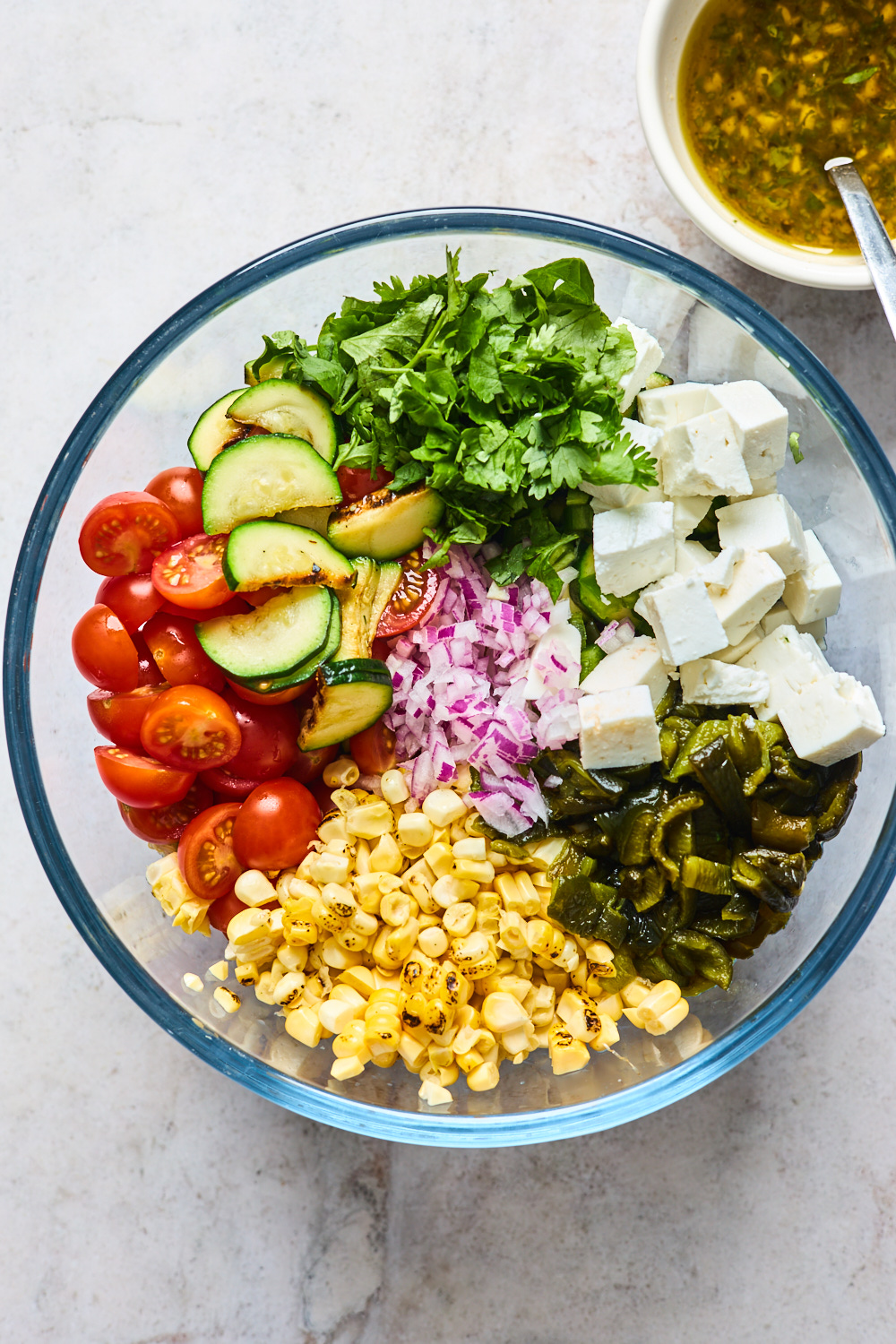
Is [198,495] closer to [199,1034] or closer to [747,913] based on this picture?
[199,1034]

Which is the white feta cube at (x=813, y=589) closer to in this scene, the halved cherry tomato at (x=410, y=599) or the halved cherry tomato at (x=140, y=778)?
the halved cherry tomato at (x=410, y=599)

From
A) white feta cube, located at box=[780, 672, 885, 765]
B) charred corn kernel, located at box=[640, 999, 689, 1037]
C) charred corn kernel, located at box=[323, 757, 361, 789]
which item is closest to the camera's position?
white feta cube, located at box=[780, 672, 885, 765]

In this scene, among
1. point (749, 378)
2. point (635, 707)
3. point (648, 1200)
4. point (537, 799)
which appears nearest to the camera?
point (635, 707)

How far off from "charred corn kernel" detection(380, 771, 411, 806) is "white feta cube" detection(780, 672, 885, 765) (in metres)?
0.82

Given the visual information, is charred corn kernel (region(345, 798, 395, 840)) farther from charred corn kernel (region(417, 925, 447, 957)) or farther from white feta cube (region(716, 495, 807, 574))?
white feta cube (region(716, 495, 807, 574))

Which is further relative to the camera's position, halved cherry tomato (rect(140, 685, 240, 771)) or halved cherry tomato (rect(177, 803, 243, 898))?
halved cherry tomato (rect(177, 803, 243, 898))

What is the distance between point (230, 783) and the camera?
2.10 metres

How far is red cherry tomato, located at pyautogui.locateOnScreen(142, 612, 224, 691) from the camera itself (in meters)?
2.04

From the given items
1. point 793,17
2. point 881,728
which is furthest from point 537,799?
point 793,17

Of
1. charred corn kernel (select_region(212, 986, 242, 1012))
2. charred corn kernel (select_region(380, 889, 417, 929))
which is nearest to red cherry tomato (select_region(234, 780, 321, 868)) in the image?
charred corn kernel (select_region(380, 889, 417, 929))

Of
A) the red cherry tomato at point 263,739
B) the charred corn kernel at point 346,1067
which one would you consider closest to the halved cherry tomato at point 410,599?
the red cherry tomato at point 263,739

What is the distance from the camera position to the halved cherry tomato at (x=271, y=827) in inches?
80.1

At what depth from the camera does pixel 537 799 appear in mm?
2078

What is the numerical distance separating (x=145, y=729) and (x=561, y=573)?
36.8 inches
